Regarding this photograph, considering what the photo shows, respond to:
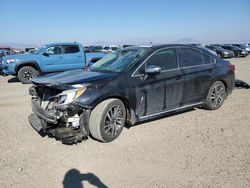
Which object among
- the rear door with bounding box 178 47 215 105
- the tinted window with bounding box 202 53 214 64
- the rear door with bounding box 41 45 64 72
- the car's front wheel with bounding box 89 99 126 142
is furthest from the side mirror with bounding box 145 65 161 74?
the rear door with bounding box 41 45 64 72

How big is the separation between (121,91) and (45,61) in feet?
29.5

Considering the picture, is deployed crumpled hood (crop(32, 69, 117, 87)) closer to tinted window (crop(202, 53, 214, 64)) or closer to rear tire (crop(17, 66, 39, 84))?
tinted window (crop(202, 53, 214, 64))

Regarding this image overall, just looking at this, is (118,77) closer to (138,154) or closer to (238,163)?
(138,154)

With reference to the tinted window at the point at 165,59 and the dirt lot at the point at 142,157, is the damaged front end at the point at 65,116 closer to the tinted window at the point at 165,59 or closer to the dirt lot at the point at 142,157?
the dirt lot at the point at 142,157

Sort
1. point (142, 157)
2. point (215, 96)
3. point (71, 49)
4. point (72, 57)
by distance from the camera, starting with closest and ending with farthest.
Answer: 1. point (142, 157)
2. point (215, 96)
3. point (72, 57)
4. point (71, 49)

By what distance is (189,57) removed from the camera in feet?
19.0

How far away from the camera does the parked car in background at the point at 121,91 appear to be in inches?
167

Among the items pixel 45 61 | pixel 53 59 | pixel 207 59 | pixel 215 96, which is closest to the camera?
pixel 207 59

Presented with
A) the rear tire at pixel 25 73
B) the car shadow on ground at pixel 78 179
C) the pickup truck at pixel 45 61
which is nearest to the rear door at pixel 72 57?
the pickup truck at pixel 45 61

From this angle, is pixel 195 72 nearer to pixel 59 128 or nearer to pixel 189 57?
pixel 189 57

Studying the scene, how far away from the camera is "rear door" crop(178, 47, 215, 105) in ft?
18.4

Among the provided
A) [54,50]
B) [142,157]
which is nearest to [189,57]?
[142,157]

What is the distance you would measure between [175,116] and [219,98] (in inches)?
53.1

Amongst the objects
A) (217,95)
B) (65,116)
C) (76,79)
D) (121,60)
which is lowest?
(217,95)
